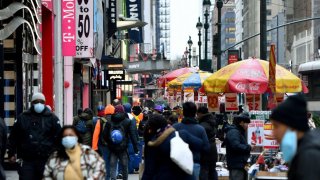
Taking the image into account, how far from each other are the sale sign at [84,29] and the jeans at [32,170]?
57.8 feet

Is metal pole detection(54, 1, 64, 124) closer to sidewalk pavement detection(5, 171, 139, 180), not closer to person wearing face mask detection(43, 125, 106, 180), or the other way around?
sidewalk pavement detection(5, 171, 139, 180)

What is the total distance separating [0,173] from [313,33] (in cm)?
8911

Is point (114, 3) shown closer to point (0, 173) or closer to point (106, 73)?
point (106, 73)

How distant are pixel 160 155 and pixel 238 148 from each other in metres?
3.35

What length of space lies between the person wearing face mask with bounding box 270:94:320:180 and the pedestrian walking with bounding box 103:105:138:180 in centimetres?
1211

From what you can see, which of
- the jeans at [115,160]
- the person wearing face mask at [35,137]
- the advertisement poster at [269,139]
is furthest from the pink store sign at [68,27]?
the person wearing face mask at [35,137]

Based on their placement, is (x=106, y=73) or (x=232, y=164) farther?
(x=106, y=73)

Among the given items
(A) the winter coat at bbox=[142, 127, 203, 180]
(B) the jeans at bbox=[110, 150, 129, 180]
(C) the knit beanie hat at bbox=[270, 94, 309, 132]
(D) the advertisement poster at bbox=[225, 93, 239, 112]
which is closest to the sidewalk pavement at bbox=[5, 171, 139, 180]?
(B) the jeans at bbox=[110, 150, 129, 180]

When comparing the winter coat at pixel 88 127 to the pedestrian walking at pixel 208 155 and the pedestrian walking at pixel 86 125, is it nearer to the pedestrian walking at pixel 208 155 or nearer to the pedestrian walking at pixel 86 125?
the pedestrian walking at pixel 86 125

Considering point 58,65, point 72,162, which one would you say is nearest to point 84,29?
point 58,65

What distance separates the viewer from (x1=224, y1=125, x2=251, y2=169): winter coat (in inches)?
562

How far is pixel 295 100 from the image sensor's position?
5.79 metres

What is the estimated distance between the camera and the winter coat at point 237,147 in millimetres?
14281

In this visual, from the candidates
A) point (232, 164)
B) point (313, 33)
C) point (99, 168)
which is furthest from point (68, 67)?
point (313, 33)
